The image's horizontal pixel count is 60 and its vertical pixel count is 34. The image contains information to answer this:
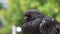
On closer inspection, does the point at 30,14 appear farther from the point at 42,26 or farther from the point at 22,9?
the point at 22,9

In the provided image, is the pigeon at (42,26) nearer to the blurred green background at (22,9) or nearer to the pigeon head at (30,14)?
the pigeon head at (30,14)

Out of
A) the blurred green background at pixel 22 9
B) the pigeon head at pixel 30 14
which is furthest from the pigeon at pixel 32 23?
the blurred green background at pixel 22 9

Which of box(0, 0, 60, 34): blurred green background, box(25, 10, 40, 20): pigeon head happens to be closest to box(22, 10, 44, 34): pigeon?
box(25, 10, 40, 20): pigeon head

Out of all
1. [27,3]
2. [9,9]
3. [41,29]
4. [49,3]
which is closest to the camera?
[41,29]

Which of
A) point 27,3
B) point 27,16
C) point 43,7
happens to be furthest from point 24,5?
point 27,16

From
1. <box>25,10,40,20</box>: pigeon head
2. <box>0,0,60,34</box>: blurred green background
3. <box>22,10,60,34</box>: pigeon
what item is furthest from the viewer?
<box>0,0,60,34</box>: blurred green background

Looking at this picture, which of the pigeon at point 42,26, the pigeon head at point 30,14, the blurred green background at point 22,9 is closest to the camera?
the pigeon at point 42,26

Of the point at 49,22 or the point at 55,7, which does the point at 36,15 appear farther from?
the point at 55,7

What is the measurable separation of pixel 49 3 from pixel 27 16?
9.96ft

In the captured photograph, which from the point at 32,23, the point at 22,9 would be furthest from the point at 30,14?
the point at 22,9

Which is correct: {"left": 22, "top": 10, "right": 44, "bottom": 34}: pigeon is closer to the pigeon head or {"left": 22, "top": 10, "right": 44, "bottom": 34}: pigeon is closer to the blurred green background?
the pigeon head

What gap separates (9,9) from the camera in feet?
19.9

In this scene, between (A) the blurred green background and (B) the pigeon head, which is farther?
(A) the blurred green background

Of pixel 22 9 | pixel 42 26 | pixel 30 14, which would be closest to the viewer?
pixel 42 26
